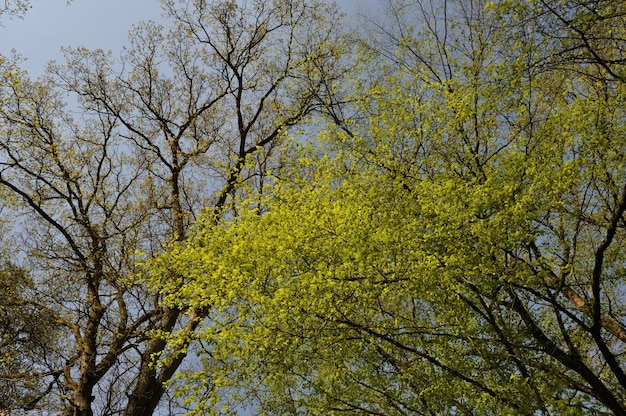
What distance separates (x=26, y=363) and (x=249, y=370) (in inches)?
324

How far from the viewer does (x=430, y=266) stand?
21.1 feet

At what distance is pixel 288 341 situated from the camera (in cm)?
686

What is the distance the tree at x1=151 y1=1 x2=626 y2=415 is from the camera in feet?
22.0

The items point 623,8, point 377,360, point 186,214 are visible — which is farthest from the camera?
point 186,214

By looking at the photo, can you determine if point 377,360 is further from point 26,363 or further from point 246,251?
point 26,363

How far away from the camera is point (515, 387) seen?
684 cm

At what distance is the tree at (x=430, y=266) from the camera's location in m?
6.70

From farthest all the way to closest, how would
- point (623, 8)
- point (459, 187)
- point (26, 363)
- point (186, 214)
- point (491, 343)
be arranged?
1. point (186, 214)
2. point (26, 363)
3. point (491, 343)
4. point (459, 187)
5. point (623, 8)

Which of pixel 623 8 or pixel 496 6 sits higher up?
pixel 623 8

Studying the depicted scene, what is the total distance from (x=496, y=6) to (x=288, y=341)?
17.4 feet

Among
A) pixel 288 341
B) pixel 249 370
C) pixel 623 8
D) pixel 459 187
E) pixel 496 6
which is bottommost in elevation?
pixel 249 370

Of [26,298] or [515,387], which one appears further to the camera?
[26,298]

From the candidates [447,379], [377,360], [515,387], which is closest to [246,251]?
[377,360]

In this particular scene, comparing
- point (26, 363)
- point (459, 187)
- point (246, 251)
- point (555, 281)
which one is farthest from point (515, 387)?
point (26, 363)
